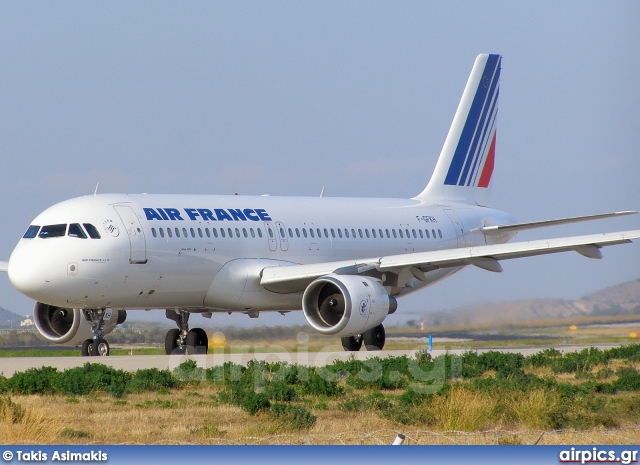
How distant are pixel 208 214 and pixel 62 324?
4.44 metres

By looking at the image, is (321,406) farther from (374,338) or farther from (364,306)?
(374,338)

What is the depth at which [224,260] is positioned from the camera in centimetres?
2697

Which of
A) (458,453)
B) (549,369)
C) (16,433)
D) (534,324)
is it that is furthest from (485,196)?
(458,453)

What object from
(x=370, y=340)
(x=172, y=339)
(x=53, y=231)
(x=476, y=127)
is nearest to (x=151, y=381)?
(x=53, y=231)

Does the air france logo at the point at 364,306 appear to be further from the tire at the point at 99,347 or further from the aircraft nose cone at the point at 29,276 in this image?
the aircraft nose cone at the point at 29,276

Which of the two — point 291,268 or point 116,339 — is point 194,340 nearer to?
point 291,268

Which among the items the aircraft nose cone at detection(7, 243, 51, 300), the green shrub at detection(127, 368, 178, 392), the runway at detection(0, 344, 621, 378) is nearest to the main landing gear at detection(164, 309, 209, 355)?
the runway at detection(0, 344, 621, 378)

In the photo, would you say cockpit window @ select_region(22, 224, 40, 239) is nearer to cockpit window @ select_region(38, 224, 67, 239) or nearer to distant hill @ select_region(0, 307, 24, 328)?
cockpit window @ select_region(38, 224, 67, 239)

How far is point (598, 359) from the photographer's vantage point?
24.7 m

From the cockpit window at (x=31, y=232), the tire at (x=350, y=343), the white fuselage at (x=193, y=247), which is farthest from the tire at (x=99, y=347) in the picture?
the tire at (x=350, y=343)

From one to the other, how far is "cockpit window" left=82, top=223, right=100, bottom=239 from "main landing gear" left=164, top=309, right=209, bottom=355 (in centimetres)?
410

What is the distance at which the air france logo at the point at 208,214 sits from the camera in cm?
2597

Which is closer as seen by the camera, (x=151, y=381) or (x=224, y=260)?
(x=151, y=381)

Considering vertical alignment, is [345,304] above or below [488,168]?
below
